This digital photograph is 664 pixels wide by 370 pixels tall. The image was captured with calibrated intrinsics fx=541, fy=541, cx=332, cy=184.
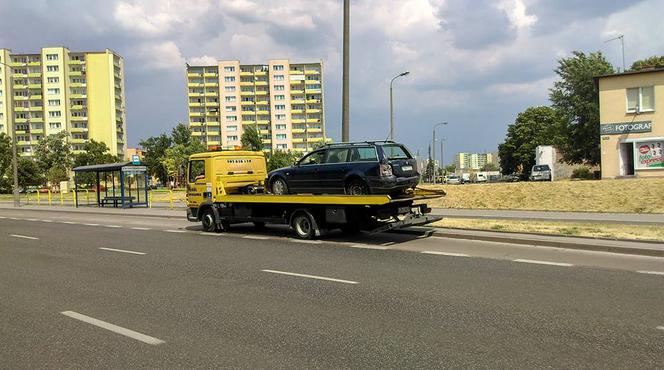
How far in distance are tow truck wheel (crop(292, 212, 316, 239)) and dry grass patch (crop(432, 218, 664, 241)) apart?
166 inches

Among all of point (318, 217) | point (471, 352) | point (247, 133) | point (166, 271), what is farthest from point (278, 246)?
point (247, 133)

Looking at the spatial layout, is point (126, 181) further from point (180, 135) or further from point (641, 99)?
point (180, 135)

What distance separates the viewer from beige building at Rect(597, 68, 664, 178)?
32.3 m

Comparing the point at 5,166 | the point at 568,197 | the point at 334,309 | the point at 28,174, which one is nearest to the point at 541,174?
the point at 568,197

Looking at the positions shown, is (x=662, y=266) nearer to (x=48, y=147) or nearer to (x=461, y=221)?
(x=461, y=221)

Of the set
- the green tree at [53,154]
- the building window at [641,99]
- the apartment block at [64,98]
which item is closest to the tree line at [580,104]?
the building window at [641,99]

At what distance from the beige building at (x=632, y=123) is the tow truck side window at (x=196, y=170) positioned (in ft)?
87.7

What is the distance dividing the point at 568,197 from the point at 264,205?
14.6 metres

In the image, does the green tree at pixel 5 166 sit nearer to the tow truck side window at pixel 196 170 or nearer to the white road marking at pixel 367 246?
the tow truck side window at pixel 196 170

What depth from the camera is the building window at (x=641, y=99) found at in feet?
108

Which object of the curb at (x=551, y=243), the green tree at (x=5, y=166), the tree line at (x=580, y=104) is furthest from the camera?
the green tree at (x=5, y=166)

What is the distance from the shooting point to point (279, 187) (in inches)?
588

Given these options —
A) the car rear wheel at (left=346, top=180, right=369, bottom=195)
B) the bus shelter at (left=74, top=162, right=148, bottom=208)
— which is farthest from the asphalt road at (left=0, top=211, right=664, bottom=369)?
the bus shelter at (left=74, top=162, right=148, bottom=208)

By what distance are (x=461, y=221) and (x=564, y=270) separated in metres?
7.78
